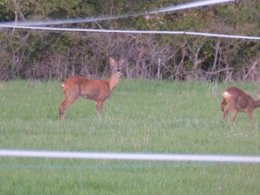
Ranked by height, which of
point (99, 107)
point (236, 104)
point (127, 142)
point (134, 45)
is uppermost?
point (127, 142)

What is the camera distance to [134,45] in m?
29.5

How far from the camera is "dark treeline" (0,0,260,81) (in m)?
29.1

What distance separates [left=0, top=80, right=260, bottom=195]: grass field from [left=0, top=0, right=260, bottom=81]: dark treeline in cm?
823

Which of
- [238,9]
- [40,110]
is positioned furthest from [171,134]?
[238,9]

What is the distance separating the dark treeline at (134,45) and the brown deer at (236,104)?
10188 mm

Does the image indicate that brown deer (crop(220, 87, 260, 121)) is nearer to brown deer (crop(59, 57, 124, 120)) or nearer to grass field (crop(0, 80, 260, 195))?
grass field (crop(0, 80, 260, 195))

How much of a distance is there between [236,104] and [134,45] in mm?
12538

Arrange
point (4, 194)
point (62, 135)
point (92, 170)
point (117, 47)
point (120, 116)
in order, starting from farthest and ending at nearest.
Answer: point (117, 47), point (120, 116), point (62, 135), point (92, 170), point (4, 194)

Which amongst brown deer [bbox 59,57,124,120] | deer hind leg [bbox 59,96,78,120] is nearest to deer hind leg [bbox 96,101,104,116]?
brown deer [bbox 59,57,124,120]

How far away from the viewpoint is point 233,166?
10.6 meters

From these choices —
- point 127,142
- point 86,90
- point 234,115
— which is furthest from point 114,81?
point 127,142

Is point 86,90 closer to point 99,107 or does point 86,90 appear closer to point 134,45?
point 99,107

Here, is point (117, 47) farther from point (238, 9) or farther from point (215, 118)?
point (215, 118)

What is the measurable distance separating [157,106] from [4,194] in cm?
1042
